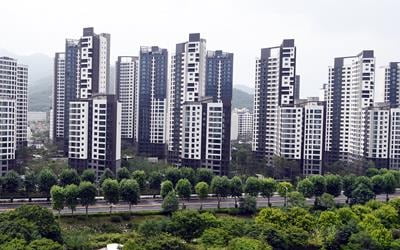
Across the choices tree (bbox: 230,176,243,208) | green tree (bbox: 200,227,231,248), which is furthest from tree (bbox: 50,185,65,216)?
tree (bbox: 230,176,243,208)

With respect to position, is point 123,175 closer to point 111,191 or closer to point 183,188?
point 111,191

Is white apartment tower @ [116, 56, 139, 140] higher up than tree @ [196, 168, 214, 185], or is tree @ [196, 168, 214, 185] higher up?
white apartment tower @ [116, 56, 139, 140]

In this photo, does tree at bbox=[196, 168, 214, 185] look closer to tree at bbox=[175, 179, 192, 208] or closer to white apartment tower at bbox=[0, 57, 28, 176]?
tree at bbox=[175, 179, 192, 208]

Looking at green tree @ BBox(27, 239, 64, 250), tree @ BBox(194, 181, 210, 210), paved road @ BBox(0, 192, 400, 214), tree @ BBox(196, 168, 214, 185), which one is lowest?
paved road @ BBox(0, 192, 400, 214)

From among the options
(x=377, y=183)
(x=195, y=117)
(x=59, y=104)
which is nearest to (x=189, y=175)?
(x=195, y=117)

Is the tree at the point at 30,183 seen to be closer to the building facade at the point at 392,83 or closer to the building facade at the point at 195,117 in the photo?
the building facade at the point at 195,117

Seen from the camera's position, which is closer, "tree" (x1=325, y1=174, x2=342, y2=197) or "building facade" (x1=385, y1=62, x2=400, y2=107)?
"tree" (x1=325, y1=174, x2=342, y2=197)

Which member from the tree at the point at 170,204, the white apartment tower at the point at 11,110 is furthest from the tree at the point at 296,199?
the white apartment tower at the point at 11,110
